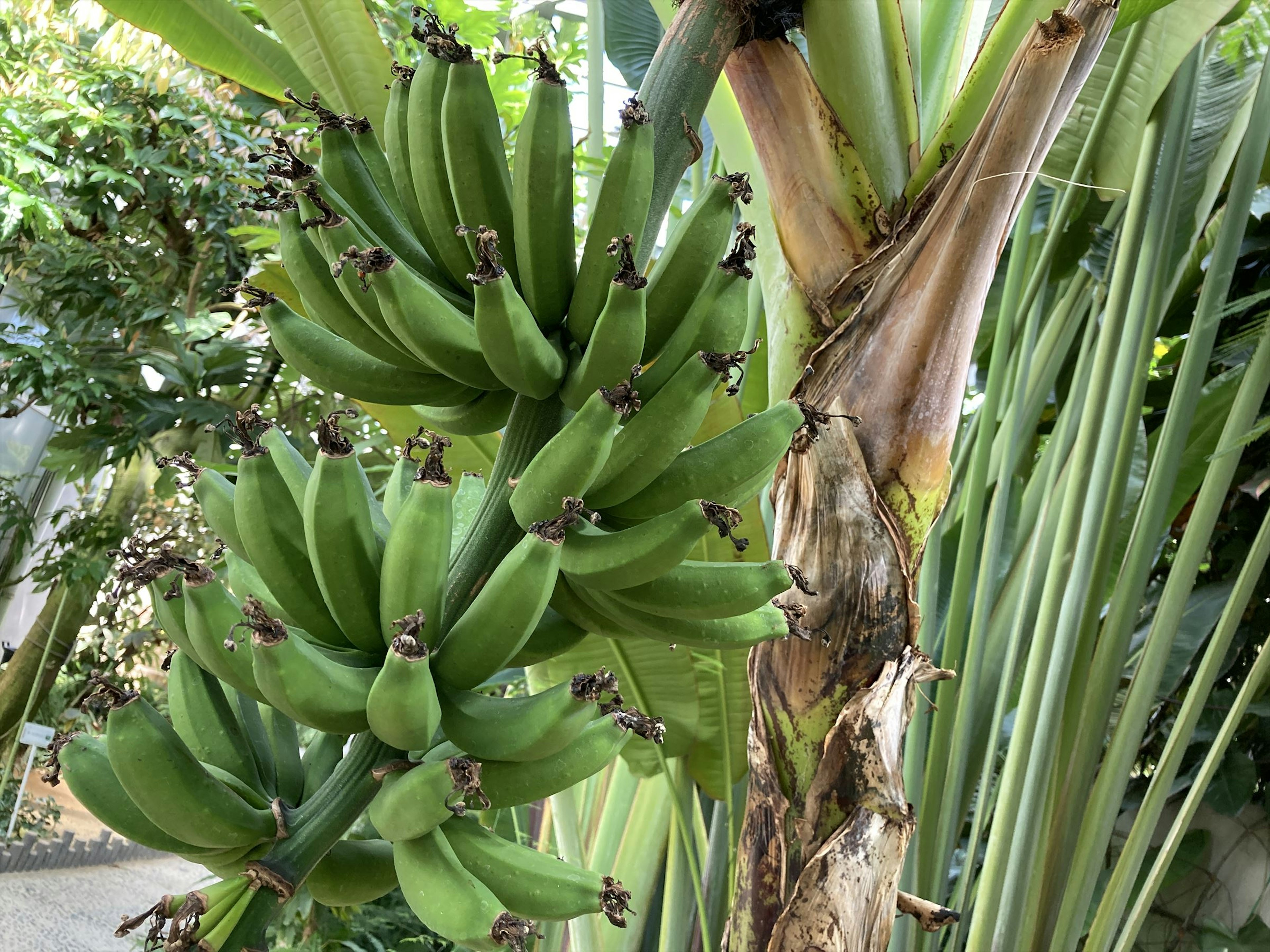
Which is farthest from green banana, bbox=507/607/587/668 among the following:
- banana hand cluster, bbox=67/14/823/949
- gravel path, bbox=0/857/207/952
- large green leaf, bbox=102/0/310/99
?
gravel path, bbox=0/857/207/952

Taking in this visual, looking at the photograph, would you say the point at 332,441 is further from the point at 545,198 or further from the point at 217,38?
the point at 217,38

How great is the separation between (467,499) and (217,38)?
0.71 m

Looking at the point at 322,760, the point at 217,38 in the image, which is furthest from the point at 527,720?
the point at 217,38

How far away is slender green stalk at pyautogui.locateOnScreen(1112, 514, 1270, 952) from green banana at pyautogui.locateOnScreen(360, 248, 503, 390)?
3.27ft

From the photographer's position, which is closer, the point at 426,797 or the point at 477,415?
the point at 426,797

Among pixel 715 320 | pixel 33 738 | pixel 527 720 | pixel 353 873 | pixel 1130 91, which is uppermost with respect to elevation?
pixel 1130 91

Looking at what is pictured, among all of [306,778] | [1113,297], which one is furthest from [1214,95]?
[306,778]

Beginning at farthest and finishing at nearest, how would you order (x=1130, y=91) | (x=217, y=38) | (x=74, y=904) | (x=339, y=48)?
(x=74, y=904), (x=1130, y=91), (x=217, y=38), (x=339, y=48)

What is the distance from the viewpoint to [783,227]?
0.76m

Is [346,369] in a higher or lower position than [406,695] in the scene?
higher

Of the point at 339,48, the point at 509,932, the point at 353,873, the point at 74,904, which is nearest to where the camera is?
the point at 509,932

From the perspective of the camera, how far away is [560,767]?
476 mm

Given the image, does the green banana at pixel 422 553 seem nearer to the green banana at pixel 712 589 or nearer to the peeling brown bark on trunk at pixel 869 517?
the green banana at pixel 712 589

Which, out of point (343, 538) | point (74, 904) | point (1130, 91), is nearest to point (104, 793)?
point (343, 538)
